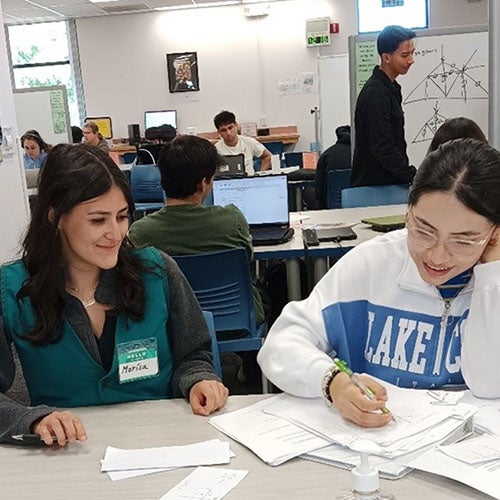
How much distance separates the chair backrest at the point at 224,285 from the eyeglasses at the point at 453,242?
3.63 feet

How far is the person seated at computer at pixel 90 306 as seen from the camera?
1.48 metres

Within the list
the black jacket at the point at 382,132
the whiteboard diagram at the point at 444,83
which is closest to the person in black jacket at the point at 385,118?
the black jacket at the point at 382,132

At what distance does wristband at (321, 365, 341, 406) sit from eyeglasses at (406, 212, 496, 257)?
310 mm

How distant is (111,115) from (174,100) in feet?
3.31

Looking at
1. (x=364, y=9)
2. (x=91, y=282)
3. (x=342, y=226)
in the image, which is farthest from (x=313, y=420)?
(x=364, y=9)

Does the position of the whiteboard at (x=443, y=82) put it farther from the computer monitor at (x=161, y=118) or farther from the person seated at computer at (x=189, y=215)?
the computer monitor at (x=161, y=118)

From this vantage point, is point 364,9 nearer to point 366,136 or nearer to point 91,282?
point 366,136

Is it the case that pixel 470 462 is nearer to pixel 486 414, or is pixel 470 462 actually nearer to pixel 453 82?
pixel 486 414

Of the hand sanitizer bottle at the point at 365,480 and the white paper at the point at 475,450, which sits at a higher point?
the hand sanitizer bottle at the point at 365,480

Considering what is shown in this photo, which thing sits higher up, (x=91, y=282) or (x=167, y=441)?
(x=91, y=282)

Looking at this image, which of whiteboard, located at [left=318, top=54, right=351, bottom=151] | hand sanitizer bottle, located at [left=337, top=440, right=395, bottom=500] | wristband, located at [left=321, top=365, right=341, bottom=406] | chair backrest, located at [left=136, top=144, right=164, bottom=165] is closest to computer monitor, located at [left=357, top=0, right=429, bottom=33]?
whiteboard, located at [left=318, top=54, right=351, bottom=151]

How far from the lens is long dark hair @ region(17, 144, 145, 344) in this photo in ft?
4.85

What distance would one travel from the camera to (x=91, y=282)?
1583 mm

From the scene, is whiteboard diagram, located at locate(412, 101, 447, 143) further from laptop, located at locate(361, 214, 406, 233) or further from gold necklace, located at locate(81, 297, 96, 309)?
gold necklace, located at locate(81, 297, 96, 309)
